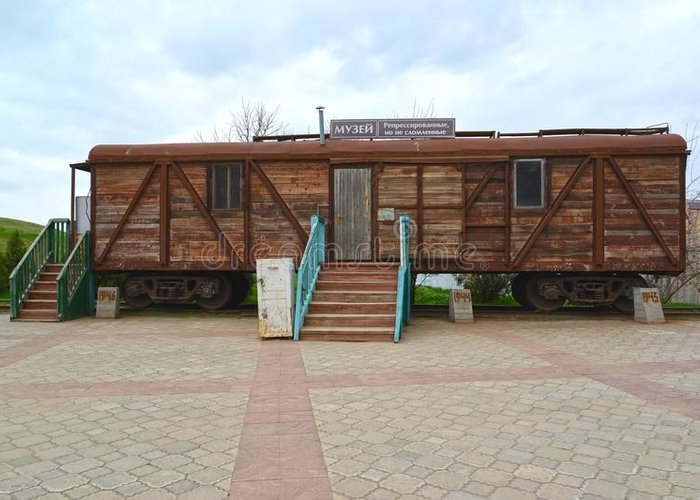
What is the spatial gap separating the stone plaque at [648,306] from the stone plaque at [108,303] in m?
10.6

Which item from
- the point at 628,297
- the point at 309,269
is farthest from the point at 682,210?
the point at 309,269

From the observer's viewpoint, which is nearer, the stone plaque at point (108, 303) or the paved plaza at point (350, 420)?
the paved plaza at point (350, 420)

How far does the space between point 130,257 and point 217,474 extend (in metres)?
8.85

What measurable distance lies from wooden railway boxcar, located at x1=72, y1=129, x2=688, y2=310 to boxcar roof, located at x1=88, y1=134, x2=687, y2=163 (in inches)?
1.0

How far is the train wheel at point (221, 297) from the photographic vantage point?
11.1 meters

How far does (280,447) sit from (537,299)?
865 centimetres

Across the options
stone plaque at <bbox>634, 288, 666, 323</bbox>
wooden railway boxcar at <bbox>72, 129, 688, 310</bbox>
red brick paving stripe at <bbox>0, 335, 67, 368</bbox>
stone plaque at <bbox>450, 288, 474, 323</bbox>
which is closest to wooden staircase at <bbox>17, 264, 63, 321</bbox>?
wooden railway boxcar at <bbox>72, 129, 688, 310</bbox>

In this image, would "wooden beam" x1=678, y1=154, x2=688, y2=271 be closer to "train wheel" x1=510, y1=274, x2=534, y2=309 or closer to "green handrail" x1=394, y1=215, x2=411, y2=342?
"train wheel" x1=510, y1=274, x2=534, y2=309

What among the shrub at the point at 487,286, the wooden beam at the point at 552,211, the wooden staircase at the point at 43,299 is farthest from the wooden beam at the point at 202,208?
the shrub at the point at 487,286

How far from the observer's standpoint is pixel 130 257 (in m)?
10.9

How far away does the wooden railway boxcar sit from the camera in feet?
33.4

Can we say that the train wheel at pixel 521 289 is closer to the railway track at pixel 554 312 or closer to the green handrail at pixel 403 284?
the railway track at pixel 554 312

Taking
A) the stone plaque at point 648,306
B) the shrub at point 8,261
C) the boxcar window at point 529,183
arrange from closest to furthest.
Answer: the stone plaque at point 648,306, the boxcar window at point 529,183, the shrub at point 8,261

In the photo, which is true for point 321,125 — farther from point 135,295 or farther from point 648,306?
point 648,306
